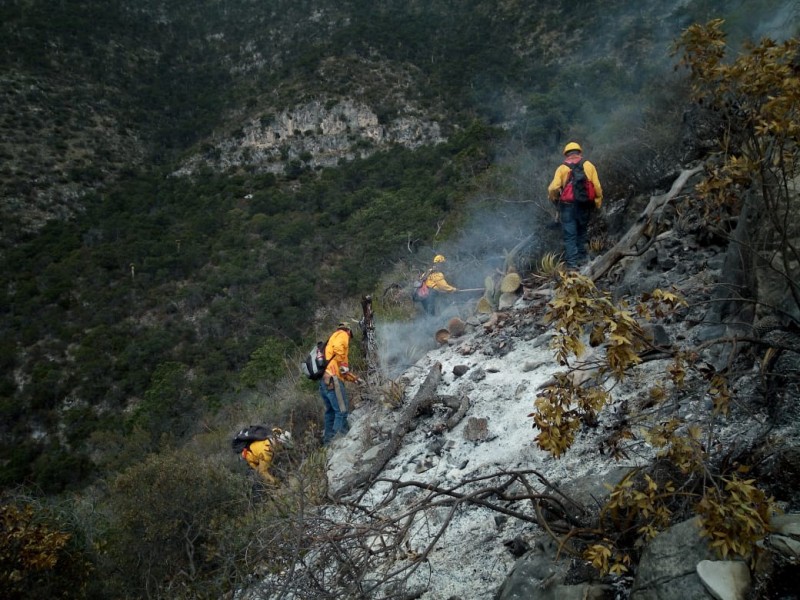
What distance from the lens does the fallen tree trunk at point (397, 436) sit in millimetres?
4445

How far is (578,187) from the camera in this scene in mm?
5898

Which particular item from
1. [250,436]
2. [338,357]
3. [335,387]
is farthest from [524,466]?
[250,436]

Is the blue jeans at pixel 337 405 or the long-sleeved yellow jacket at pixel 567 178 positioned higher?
the long-sleeved yellow jacket at pixel 567 178

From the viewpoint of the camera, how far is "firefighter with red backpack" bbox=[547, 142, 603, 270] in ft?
19.3

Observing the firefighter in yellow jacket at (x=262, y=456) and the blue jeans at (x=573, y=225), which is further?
the blue jeans at (x=573, y=225)

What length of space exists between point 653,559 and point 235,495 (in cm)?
398

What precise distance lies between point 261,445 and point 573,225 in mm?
4501

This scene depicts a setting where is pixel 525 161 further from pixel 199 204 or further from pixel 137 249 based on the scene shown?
pixel 199 204

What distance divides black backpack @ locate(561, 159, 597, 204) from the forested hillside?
115 cm

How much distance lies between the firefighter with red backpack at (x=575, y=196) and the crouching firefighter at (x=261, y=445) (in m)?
3.78

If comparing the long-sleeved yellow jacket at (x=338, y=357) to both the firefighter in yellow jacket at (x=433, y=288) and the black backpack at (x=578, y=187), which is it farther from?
the black backpack at (x=578, y=187)

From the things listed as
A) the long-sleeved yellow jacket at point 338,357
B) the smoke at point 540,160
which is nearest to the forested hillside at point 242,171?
the smoke at point 540,160

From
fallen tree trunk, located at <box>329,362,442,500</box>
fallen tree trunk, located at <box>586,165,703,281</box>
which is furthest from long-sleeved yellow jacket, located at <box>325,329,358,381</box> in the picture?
fallen tree trunk, located at <box>586,165,703,281</box>

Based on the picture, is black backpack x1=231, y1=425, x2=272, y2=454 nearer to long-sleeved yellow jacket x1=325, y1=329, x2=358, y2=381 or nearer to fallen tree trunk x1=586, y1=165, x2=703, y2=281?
long-sleeved yellow jacket x1=325, y1=329, x2=358, y2=381
